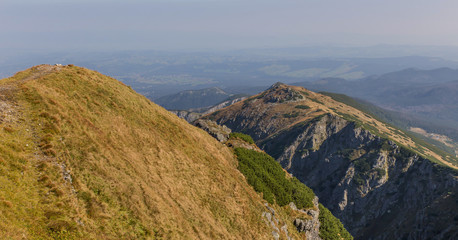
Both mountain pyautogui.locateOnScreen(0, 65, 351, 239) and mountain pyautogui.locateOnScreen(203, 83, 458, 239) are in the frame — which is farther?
mountain pyautogui.locateOnScreen(203, 83, 458, 239)

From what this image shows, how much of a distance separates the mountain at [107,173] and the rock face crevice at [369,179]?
6998cm

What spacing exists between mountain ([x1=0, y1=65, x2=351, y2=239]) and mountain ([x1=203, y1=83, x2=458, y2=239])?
6973cm

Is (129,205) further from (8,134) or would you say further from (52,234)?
(8,134)

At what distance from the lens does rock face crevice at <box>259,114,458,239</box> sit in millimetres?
90438

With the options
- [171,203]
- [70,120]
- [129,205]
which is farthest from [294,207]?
[70,120]

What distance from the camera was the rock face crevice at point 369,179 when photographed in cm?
9044

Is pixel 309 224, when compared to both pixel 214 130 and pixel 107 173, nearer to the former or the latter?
pixel 214 130

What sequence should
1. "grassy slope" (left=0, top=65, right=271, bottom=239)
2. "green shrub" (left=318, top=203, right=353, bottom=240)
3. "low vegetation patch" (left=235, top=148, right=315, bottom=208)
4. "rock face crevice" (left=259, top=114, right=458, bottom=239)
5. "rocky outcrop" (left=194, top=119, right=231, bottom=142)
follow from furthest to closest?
"rock face crevice" (left=259, top=114, right=458, bottom=239) → "rocky outcrop" (left=194, top=119, right=231, bottom=142) → "green shrub" (left=318, top=203, right=353, bottom=240) → "low vegetation patch" (left=235, top=148, right=315, bottom=208) → "grassy slope" (left=0, top=65, right=271, bottom=239)

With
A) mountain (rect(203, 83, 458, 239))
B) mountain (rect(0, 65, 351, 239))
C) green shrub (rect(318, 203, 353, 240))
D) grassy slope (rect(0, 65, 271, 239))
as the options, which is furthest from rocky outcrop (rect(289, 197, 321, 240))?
mountain (rect(203, 83, 458, 239))

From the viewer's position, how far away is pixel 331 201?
130 m

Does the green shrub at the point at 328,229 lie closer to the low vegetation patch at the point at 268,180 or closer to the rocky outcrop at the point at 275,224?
the low vegetation patch at the point at 268,180

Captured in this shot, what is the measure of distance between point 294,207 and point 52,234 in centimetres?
4465

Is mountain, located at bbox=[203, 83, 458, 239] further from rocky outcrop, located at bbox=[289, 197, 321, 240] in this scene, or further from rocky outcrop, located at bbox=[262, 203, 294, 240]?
rocky outcrop, located at bbox=[262, 203, 294, 240]

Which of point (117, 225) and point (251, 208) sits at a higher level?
point (117, 225)
